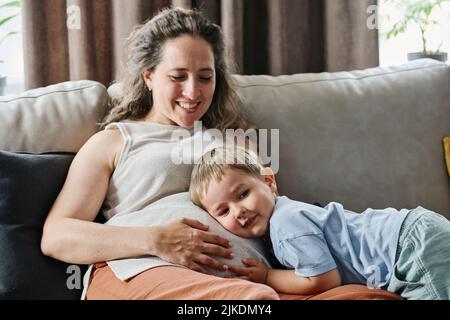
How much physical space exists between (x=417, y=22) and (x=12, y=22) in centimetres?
166

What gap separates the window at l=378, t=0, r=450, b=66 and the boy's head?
1488mm

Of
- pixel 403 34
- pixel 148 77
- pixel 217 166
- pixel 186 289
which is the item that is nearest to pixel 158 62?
pixel 148 77

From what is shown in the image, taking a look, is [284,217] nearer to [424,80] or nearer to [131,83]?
[131,83]

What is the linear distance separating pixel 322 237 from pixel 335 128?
1.90 feet

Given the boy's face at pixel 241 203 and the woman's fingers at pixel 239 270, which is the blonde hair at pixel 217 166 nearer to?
the boy's face at pixel 241 203

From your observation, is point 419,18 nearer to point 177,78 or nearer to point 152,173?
point 177,78

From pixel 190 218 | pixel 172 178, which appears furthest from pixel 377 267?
pixel 172 178

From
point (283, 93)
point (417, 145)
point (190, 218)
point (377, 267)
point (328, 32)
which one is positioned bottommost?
point (377, 267)

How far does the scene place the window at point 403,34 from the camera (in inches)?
105

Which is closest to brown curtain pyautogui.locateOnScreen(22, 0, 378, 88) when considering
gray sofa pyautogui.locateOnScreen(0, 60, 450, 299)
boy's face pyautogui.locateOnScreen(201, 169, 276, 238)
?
gray sofa pyautogui.locateOnScreen(0, 60, 450, 299)

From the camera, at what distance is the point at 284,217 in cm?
138

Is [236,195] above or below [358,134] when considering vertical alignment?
below

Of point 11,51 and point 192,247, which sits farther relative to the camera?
point 11,51

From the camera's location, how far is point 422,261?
50.9 inches
